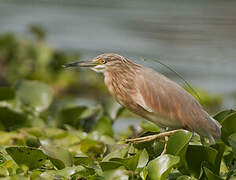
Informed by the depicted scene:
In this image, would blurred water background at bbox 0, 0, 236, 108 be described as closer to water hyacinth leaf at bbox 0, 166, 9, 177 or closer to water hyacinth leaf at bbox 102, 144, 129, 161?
water hyacinth leaf at bbox 102, 144, 129, 161

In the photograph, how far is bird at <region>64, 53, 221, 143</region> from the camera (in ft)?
11.0

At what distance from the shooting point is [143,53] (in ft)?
34.5

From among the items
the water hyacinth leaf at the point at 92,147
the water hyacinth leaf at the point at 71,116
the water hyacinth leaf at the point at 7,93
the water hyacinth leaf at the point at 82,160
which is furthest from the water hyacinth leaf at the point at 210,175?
the water hyacinth leaf at the point at 7,93

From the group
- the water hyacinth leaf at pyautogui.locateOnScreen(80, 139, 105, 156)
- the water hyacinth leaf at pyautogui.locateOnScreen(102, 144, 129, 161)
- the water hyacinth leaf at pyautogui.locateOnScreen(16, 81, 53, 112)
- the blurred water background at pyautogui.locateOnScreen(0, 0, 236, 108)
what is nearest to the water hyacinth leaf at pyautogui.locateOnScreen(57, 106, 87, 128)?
the water hyacinth leaf at pyautogui.locateOnScreen(16, 81, 53, 112)

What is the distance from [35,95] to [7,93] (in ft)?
1.01

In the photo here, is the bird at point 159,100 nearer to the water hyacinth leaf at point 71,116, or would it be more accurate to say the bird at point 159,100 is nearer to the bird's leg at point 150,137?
the bird's leg at point 150,137

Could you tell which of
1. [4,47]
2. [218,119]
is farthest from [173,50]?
[218,119]

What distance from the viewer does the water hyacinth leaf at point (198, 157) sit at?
312 cm

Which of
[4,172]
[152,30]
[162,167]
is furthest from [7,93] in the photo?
[152,30]

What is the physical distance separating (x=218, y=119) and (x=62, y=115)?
138cm

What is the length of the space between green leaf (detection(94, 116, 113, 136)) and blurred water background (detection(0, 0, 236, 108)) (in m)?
4.08

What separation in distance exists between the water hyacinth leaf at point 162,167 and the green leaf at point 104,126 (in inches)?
52.4

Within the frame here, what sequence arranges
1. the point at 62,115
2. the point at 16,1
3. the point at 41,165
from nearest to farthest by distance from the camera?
the point at 41,165 → the point at 62,115 → the point at 16,1

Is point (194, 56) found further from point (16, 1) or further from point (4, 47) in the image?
point (16, 1)
